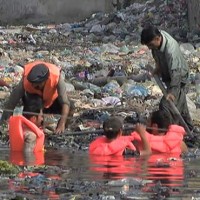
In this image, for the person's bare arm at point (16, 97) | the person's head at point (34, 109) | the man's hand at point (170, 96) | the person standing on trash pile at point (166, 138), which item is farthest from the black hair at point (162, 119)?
the person's bare arm at point (16, 97)

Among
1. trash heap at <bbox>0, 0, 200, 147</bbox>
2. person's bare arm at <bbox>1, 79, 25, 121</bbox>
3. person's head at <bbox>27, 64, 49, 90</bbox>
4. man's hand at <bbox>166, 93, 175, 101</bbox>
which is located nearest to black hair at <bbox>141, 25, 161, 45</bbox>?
man's hand at <bbox>166, 93, 175, 101</bbox>

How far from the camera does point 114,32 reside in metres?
23.9

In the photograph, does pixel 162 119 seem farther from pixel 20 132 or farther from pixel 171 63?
pixel 20 132

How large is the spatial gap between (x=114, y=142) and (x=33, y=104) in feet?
3.44

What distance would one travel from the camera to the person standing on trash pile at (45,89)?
10.7 meters

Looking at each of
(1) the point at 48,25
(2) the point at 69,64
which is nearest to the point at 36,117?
(2) the point at 69,64

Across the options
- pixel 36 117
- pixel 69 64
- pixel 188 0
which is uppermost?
→ pixel 188 0

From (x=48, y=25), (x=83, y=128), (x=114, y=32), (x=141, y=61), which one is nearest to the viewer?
(x=83, y=128)

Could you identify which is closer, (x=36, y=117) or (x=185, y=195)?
(x=185, y=195)

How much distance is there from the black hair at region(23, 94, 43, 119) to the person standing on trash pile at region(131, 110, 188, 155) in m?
1.05

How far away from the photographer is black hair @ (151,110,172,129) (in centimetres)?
1122

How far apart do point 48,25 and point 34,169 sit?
20.0 metres

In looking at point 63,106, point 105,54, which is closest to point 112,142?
point 63,106

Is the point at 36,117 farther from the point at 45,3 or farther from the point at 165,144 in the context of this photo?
the point at 45,3
